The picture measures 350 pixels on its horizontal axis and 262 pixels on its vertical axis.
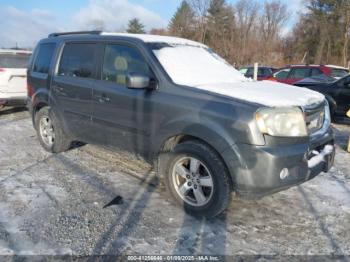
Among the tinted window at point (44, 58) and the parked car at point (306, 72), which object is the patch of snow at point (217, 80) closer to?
the tinted window at point (44, 58)

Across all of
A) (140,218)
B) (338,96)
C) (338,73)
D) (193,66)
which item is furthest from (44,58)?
(338,73)

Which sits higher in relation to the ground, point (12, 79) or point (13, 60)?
point (13, 60)

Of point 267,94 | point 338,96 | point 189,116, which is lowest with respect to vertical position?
point 338,96

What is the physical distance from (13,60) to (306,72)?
9885mm

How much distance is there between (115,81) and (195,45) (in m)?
1.29

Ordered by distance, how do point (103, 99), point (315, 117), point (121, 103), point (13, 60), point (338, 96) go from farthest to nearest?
point (338, 96) < point (13, 60) < point (103, 99) < point (121, 103) < point (315, 117)

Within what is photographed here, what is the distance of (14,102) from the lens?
31.2ft

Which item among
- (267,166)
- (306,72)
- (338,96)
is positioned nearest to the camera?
(267,166)

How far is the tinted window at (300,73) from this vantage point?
14.1m

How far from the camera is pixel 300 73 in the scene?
1424 centimetres

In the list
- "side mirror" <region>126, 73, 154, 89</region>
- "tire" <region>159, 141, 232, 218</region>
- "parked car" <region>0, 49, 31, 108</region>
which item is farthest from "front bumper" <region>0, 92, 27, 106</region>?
"tire" <region>159, 141, 232, 218</region>

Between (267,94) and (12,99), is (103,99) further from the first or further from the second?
(12,99)

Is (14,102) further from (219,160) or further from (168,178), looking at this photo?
(219,160)

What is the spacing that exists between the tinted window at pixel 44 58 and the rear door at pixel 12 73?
351 cm
